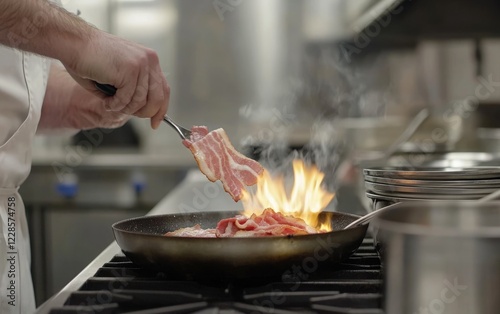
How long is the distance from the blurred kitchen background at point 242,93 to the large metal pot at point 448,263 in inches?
106

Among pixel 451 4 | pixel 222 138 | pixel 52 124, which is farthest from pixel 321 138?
pixel 222 138

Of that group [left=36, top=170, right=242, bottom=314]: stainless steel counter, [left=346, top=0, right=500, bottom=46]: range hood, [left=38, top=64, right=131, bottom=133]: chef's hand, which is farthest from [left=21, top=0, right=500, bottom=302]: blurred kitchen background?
[left=38, top=64, right=131, bottom=133]: chef's hand

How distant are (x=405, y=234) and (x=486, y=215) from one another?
0.11 meters

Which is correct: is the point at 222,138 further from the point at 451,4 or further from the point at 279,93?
the point at 279,93

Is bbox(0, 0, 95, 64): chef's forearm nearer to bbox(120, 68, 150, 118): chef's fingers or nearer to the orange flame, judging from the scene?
bbox(120, 68, 150, 118): chef's fingers

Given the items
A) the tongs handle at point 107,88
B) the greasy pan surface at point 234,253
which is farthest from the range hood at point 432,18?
the greasy pan surface at point 234,253

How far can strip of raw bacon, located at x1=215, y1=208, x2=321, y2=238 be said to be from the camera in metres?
1.06

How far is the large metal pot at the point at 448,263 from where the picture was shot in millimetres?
645

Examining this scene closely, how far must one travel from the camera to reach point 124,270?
1.05 metres

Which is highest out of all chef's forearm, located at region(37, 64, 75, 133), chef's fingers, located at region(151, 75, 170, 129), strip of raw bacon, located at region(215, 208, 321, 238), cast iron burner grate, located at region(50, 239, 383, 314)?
chef's forearm, located at region(37, 64, 75, 133)

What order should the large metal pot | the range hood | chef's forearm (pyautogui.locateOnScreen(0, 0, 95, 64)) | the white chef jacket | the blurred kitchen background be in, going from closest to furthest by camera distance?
1. the large metal pot
2. chef's forearm (pyautogui.locateOnScreen(0, 0, 95, 64))
3. the white chef jacket
4. the range hood
5. the blurred kitchen background

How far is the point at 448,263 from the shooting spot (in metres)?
0.66

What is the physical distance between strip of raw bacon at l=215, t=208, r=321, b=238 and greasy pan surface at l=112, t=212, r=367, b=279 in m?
0.10

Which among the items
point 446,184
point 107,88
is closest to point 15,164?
point 107,88
